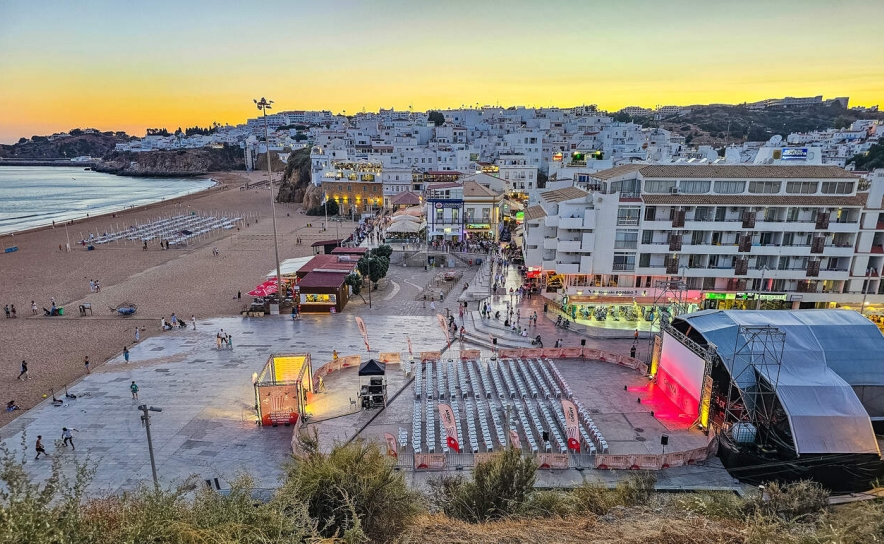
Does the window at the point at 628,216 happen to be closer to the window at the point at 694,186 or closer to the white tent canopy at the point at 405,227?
the window at the point at 694,186

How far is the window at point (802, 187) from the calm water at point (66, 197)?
304 feet

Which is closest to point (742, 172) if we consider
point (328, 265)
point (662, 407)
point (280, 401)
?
point (662, 407)

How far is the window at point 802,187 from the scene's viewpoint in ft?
94.5

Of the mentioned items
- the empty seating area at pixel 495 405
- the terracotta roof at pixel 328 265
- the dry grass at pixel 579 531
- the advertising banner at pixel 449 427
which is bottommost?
the empty seating area at pixel 495 405

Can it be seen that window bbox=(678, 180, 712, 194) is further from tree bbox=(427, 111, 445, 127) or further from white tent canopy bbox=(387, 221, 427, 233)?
tree bbox=(427, 111, 445, 127)

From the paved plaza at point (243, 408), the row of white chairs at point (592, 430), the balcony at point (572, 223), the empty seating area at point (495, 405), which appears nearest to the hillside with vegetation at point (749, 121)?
the balcony at point (572, 223)

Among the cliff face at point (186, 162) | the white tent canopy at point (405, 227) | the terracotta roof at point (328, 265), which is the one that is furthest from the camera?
the cliff face at point (186, 162)

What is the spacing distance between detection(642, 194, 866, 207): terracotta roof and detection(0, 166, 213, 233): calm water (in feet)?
282

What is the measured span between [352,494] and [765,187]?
31.0 m

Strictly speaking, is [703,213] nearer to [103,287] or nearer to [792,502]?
[792,502]

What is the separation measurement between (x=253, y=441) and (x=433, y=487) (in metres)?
7.86

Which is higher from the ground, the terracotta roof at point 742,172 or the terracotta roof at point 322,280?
the terracotta roof at point 742,172

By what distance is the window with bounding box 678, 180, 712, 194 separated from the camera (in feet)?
96.7

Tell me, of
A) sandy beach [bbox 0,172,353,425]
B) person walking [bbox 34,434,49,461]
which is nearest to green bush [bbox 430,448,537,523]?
person walking [bbox 34,434,49,461]
